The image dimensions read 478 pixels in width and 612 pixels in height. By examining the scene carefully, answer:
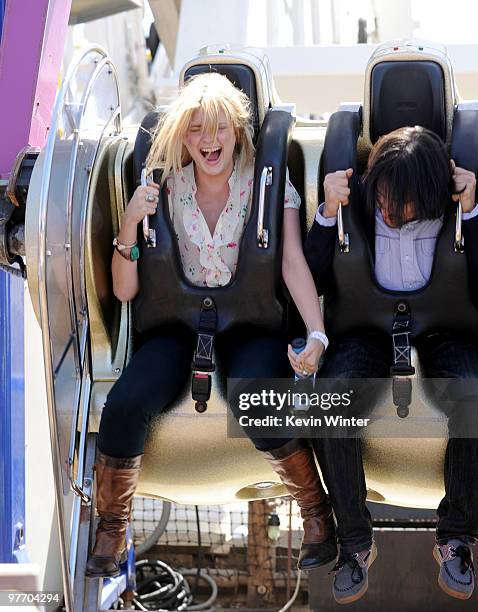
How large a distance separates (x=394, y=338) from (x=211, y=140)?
0.64 m

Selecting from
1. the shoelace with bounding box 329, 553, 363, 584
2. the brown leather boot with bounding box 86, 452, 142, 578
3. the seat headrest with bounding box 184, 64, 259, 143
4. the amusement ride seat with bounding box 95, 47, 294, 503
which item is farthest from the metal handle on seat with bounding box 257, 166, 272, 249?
the shoelace with bounding box 329, 553, 363, 584

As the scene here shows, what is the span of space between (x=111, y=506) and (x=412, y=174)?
3.44 ft

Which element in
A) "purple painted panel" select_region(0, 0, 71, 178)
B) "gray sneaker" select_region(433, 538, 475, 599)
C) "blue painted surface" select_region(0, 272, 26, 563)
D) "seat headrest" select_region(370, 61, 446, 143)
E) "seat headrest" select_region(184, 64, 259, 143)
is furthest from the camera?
"blue painted surface" select_region(0, 272, 26, 563)

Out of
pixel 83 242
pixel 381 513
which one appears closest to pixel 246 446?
pixel 83 242

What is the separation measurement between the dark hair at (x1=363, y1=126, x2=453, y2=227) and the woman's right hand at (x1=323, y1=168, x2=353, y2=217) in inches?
2.1

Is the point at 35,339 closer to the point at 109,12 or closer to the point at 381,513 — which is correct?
the point at 381,513

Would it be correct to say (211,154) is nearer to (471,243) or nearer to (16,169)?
(16,169)

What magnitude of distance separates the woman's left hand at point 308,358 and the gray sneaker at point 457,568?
1.62ft

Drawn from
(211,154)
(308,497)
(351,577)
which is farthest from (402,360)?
(211,154)

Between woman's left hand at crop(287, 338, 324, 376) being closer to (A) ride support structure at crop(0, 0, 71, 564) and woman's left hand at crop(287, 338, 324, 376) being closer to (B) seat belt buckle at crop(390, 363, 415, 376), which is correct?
A: (B) seat belt buckle at crop(390, 363, 415, 376)

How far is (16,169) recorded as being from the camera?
2.76 meters

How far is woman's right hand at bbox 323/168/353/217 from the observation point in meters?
2.56

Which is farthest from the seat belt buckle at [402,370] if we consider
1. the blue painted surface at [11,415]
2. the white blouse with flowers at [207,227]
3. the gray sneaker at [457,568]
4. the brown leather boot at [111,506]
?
the blue painted surface at [11,415]

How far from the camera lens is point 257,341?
263 cm
